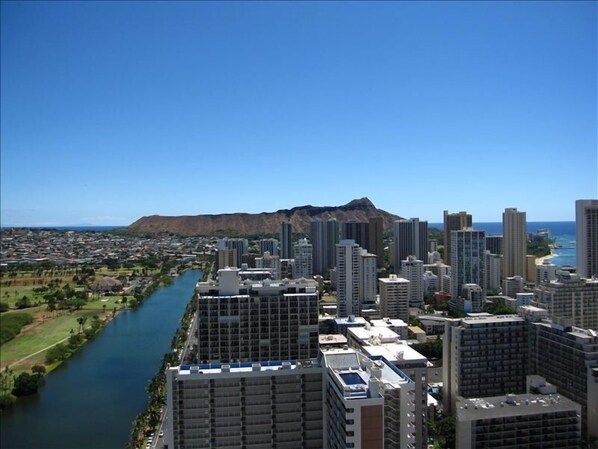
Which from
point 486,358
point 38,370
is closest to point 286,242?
point 38,370

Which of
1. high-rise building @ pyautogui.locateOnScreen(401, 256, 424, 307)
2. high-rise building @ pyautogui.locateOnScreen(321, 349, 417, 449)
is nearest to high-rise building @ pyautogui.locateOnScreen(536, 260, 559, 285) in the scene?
high-rise building @ pyautogui.locateOnScreen(401, 256, 424, 307)

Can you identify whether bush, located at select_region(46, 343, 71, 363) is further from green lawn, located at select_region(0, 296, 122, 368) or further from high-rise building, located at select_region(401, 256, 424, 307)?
high-rise building, located at select_region(401, 256, 424, 307)

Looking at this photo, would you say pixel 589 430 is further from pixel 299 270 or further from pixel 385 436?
pixel 299 270

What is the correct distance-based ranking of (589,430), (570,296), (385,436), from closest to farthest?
(385,436) < (589,430) < (570,296)

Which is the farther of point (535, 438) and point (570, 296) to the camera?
point (570, 296)

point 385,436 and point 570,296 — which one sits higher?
point 570,296

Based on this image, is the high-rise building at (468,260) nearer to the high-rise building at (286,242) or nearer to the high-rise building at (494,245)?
the high-rise building at (494,245)

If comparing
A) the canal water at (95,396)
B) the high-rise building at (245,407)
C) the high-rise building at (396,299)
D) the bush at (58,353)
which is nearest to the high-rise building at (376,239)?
the high-rise building at (396,299)

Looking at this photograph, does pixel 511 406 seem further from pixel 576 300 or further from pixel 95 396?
pixel 95 396

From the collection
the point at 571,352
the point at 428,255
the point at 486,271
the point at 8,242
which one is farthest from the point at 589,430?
the point at 8,242
